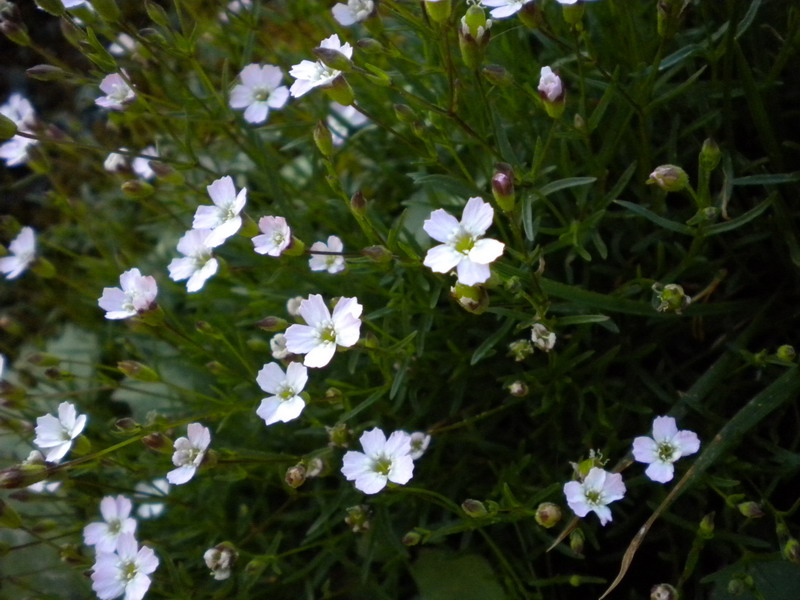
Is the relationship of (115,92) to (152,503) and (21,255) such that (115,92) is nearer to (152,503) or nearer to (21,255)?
(21,255)

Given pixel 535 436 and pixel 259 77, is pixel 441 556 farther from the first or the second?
pixel 259 77

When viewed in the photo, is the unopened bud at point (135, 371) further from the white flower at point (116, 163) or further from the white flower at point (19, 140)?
the white flower at point (19, 140)

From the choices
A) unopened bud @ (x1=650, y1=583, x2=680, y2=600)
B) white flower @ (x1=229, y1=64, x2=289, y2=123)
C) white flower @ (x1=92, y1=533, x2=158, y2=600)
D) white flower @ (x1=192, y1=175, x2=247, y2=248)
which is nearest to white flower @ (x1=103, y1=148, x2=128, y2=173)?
white flower @ (x1=229, y1=64, x2=289, y2=123)

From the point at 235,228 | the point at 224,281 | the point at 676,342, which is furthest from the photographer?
the point at 224,281

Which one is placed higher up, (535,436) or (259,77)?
(259,77)

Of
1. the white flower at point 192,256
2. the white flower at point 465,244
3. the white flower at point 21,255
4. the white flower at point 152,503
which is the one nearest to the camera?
Answer: the white flower at point 465,244

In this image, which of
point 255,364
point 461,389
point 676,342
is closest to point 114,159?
point 255,364

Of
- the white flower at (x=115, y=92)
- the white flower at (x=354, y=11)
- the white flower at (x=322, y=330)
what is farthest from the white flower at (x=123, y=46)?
the white flower at (x=322, y=330)
